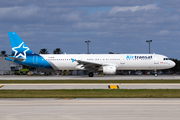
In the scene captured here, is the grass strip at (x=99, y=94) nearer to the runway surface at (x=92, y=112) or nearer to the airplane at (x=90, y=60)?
the runway surface at (x=92, y=112)

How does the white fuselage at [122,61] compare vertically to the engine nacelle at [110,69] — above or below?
above

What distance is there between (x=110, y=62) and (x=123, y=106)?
3647cm

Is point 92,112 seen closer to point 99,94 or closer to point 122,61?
point 99,94

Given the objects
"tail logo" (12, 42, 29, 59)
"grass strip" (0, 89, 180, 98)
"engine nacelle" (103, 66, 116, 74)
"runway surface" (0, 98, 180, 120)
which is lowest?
"runway surface" (0, 98, 180, 120)

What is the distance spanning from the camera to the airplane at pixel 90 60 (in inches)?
1978

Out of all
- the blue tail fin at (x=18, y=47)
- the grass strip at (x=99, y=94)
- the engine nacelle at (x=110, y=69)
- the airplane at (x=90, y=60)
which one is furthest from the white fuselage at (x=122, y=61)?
the grass strip at (x=99, y=94)

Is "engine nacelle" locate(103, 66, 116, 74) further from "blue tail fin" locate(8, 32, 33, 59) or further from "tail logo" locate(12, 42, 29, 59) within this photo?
"tail logo" locate(12, 42, 29, 59)

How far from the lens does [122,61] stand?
50.5 metres

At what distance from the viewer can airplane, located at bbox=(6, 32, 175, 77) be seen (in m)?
50.2

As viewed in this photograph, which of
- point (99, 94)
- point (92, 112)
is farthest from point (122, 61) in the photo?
point (92, 112)

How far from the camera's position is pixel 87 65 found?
163ft

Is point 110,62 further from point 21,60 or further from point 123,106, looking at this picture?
point 123,106

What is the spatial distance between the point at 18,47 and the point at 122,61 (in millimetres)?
22270

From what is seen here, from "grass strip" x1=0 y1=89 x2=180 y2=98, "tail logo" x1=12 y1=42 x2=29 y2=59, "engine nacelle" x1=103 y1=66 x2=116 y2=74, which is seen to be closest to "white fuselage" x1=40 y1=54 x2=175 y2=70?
"engine nacelle" x1=103 y1=66 x2=116 y2=74
